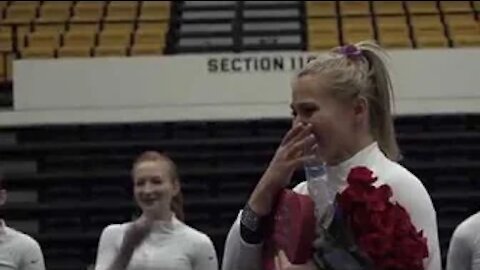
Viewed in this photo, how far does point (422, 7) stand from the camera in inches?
558

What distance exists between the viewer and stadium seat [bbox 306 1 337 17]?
1419 cm

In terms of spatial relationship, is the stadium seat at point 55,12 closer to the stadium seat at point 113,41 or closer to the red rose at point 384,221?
the stadium seat at point 113,41

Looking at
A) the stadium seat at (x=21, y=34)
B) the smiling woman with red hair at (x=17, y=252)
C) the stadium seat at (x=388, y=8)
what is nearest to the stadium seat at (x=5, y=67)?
the stadium seat at (x=21, y=34)

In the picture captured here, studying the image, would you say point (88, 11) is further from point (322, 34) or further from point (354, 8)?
point (354, 8)

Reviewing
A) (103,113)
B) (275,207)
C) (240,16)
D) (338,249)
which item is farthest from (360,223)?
(240,16)

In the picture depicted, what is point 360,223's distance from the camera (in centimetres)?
167

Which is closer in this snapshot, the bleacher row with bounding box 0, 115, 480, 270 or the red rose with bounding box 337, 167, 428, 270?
the red rose with bounding box 337, 167, 428, 270

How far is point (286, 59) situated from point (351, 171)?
10.2 meters

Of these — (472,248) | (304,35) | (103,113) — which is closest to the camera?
(472,248)

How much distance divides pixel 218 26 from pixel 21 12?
108 inches

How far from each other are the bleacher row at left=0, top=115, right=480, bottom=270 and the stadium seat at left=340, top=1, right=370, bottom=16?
3.27m

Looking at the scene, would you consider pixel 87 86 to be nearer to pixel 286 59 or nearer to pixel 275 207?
pixel 286 59

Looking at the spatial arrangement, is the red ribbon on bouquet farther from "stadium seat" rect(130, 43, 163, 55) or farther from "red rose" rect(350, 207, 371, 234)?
"stadium seat" rect(130, 43, 163, 55)

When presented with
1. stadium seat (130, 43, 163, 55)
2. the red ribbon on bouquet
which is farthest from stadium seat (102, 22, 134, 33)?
the red ribbon on bouquet
